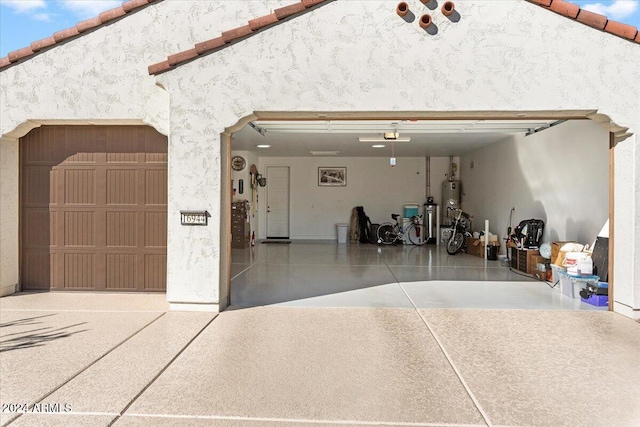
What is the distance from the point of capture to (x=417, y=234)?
13.7 meters

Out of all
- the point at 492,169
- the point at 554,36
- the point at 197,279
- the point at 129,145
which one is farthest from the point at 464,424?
the point at 492,169

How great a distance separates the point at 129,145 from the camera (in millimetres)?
5883

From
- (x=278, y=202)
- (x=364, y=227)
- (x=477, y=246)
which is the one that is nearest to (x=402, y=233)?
(x=364, y=227)

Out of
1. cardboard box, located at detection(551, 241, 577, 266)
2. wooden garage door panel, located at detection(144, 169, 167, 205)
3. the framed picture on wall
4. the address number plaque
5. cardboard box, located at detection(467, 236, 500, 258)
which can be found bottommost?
cardboard box, located at detection(467, 236, 500, 258)

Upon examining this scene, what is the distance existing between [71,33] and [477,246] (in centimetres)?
897

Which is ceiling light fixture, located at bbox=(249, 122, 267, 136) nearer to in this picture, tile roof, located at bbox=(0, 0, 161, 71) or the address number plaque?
tile roof, located at bbox=(0, 0, 161, 71)

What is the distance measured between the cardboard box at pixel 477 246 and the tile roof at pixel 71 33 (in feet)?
26.6

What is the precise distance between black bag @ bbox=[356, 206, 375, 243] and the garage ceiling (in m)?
1.92

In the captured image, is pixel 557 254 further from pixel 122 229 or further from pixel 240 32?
pixel 122 229

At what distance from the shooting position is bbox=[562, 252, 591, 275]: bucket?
5790 mm

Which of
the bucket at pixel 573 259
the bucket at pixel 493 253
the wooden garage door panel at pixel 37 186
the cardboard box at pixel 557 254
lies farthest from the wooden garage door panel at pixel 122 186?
the bucket at pixel 493 253

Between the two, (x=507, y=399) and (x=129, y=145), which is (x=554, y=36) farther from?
(x=129, y=145)

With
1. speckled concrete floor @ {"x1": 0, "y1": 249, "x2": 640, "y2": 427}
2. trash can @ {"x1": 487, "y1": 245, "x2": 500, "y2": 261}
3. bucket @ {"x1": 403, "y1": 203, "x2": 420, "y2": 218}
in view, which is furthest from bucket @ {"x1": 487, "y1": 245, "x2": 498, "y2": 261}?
bucket @ {"x1": 403, "y1": 203, "x2": 420, "y2": 218}

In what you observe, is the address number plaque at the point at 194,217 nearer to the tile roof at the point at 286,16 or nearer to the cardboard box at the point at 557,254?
the tile roof at the point at 286,16
